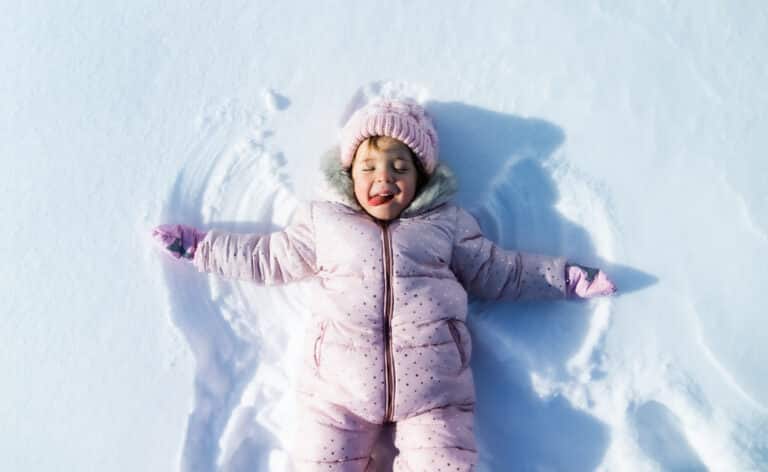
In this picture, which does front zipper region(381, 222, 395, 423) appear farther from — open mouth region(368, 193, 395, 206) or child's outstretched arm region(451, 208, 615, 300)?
child's outstretched arm region(451, 208, 615, 300)

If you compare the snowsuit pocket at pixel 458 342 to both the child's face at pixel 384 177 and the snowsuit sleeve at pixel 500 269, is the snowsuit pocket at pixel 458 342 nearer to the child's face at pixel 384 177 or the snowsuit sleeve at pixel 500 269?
the snowsuit sleeve at pixel 500 269

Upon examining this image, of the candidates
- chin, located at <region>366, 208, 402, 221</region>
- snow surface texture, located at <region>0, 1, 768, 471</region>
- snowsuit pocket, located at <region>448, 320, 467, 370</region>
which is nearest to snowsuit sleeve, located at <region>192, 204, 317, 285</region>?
snow surface texture, located at <region>0, 1, 768, 471</region>

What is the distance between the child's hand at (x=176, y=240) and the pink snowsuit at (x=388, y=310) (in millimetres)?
38

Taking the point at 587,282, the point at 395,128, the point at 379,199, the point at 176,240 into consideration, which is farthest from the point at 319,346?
the point at 587,282

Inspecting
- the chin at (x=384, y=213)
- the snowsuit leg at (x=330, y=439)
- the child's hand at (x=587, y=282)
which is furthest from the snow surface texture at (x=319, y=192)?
the chin at (x=384, y=213)

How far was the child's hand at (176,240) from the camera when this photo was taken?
206cm

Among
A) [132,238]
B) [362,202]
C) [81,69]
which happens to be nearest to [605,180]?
[362,202]

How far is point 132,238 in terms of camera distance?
6.98 feet

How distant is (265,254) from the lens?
2053 millimetres

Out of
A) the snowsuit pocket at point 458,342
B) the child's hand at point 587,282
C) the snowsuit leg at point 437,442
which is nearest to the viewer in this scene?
the snowsuit leg at point 437,442

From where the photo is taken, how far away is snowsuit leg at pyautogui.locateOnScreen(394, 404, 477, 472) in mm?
1837

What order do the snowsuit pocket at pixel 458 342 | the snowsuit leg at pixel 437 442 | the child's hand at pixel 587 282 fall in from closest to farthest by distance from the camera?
the snowsuit leg at pixel 437 442, the snowsuit pocket at pixel 458 342, the child's hand at pixel 587 282

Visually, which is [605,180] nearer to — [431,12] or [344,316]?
[431,12]

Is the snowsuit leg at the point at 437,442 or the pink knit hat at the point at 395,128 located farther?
the pink knit hat at the point at 395,128
